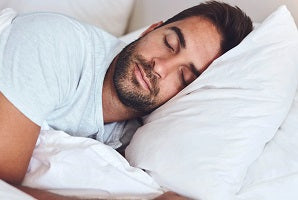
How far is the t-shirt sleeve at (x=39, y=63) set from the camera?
844 mm

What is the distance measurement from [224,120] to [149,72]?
22cm

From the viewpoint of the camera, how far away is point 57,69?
906mm

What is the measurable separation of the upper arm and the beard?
0.24m

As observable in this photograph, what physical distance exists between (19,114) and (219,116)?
0.40 meters

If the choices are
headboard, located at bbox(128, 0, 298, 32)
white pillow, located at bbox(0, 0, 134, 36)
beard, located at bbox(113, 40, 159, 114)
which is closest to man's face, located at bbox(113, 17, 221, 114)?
beard, located at bbox(113, 40, 159, 114)

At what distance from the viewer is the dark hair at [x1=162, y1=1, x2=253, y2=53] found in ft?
3.64

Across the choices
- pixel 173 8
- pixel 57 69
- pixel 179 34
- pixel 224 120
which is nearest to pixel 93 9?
pixel 173 8

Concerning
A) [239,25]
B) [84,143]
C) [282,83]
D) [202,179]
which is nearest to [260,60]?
[282,83]

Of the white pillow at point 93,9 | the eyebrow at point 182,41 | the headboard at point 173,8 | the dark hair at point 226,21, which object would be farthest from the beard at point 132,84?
the white pillow at point 93,9

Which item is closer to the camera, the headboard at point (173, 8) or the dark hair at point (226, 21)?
the dark hair at point (226, 21)

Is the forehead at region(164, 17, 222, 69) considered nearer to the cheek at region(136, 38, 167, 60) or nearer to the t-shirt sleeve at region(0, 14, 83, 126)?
the cheek at region(136, 38, 167, 60)

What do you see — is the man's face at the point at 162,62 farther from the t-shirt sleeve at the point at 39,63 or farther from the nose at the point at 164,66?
the t-shirt sleeve at the point at 39,63

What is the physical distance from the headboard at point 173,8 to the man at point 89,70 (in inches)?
6.1

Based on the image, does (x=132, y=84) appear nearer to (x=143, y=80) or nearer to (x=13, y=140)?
(x=143, y=80)
